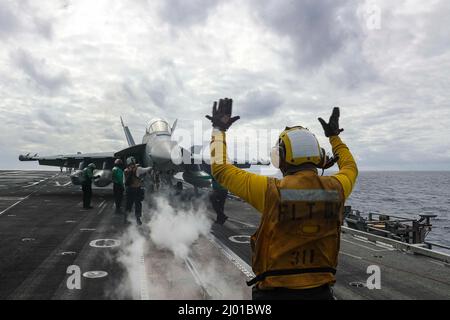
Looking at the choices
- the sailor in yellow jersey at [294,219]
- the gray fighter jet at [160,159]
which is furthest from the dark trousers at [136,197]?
the sailor in yellow jersey at [294,219]

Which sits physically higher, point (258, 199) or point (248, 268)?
point (258, 199)

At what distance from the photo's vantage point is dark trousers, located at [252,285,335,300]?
9.62 ft

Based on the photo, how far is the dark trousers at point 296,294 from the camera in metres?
2.93

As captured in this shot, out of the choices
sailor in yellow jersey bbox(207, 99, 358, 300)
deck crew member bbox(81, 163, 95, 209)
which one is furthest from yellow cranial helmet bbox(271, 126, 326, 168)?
deck crew member bbox(81, 163, 95, 209)

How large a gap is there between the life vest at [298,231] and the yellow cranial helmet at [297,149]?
0.40 ft

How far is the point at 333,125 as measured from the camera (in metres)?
3.84

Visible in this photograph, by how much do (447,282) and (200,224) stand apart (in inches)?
354

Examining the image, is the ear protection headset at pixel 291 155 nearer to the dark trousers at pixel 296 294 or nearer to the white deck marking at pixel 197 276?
the dark trousers at pixel 296 294

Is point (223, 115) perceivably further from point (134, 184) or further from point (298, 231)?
point (134, 184)
